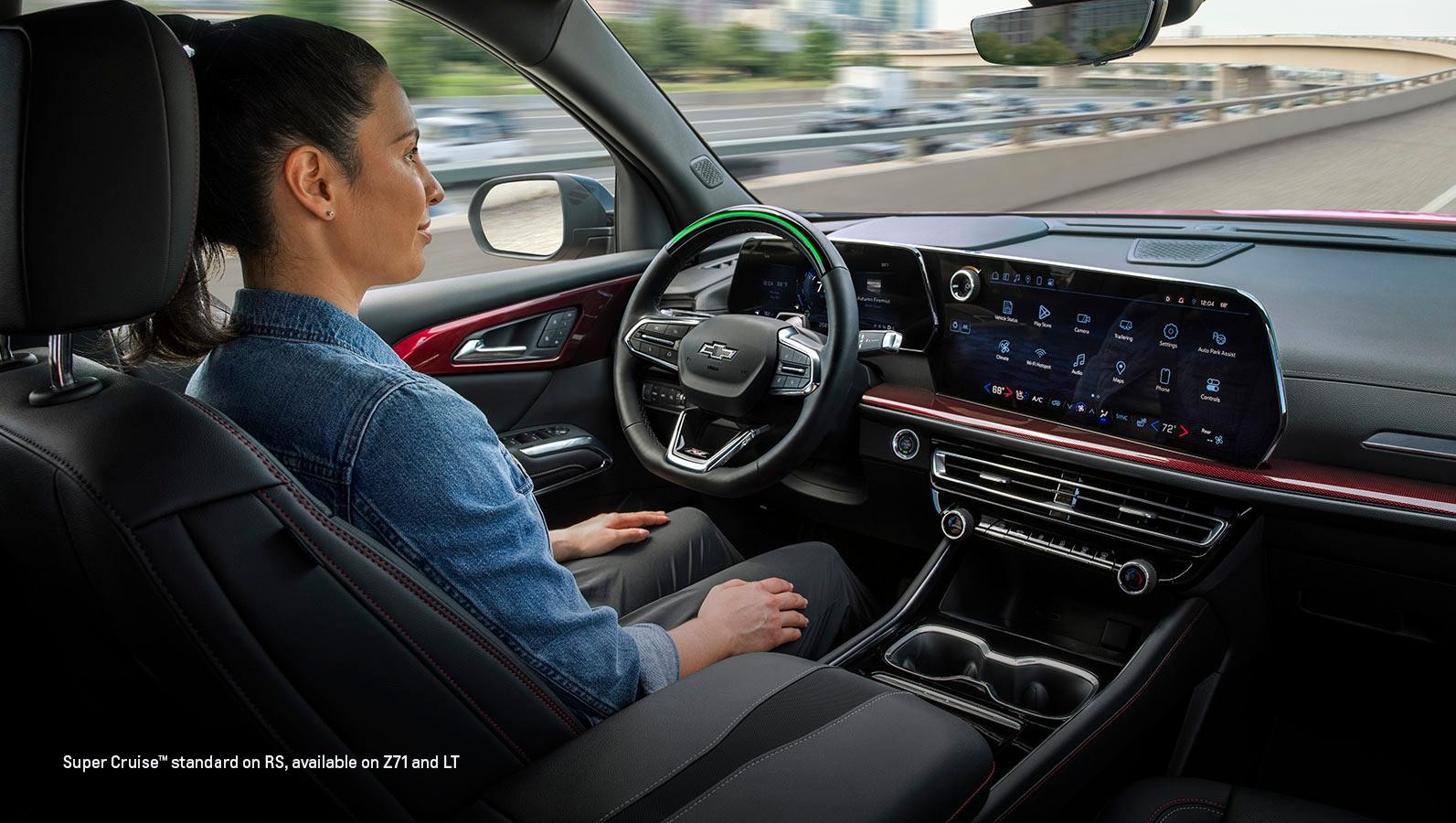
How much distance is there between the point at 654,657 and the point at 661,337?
4.37 feet

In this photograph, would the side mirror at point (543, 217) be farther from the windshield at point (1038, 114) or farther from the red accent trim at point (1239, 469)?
the red accent trim at point (1239, 469)

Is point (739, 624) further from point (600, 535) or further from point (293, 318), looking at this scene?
point (293, 318)

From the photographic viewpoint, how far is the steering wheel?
7.84 feet

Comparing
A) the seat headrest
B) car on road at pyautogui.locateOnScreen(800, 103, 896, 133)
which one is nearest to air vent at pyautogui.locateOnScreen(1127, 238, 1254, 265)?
car on road at pyautogui.locateOnScreen(800, 103, 896, 133)

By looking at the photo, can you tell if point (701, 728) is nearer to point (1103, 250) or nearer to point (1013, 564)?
point (1013, 564)

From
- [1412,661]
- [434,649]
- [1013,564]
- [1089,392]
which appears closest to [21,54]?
[434,649]

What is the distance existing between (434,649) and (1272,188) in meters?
2.89

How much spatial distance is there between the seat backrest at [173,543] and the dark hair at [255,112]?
0.13 m

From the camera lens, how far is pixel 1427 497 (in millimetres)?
1924

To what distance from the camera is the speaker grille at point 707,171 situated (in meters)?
3.27

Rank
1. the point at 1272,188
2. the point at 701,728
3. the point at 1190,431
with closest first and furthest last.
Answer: the point at 701,728, the point at 1190,431, the point at 1272,188

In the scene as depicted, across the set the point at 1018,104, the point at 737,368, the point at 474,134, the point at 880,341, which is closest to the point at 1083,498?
the point at 880,341

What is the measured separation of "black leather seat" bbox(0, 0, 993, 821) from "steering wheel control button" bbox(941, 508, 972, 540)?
111 cm

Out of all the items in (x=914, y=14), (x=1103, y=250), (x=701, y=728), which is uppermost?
(x=914, y=14)
